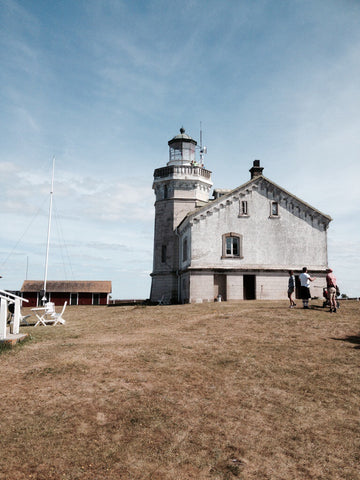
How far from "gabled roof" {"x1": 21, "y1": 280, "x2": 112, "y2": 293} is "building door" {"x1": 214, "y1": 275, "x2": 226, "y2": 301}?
20.2 meters

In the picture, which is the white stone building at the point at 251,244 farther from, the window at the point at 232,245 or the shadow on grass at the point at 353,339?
the shadow on grass at the point at 353,339

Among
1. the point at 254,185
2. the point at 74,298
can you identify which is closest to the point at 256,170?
the point at 254,185

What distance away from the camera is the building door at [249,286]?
27.6 metres

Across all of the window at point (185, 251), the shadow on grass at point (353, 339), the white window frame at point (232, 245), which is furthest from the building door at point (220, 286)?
the shadow on grass at point (353, 339)

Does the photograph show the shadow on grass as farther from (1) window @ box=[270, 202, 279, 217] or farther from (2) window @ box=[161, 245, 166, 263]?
(2) window @ box=[161, 245, 166, 263]

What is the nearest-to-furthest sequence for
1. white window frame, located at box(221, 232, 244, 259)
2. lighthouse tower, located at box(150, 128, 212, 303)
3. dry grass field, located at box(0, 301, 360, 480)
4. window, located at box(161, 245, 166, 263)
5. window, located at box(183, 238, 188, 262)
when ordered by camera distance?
1. dry grass field, located at box(0, 301, 360, 480)
2. white window frame, located at box(221, 232, 244, 259)
3. window, located at box(183, 238, 188, 262)
4. lighthouse tower, located at box(150, 128, 212, 303)
5. window, located at box(161, 245, 166, 263)

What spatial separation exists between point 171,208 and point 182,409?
27.2 metres

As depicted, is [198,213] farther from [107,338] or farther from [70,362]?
[70,362]

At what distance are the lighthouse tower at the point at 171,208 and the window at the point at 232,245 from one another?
651 cm

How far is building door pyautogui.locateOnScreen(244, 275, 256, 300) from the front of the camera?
27.6 meters

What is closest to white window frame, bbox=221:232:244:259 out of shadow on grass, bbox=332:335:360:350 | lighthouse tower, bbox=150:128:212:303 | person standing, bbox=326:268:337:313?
lighthouse tower, bbox=150:128:212:303

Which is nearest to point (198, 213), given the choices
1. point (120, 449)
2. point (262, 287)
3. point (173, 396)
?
point (262, 287)

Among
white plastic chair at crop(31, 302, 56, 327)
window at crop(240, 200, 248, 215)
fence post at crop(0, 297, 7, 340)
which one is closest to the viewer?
fence post at crop(0, 297, 7, 340)

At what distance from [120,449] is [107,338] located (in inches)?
317
